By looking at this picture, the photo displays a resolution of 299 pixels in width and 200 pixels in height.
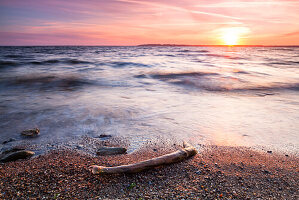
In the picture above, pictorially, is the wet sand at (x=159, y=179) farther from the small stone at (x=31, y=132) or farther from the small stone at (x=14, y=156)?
the small stone at (x=31, y=132)

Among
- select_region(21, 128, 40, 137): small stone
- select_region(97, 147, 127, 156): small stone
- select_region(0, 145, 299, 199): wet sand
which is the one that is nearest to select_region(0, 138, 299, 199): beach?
select_region(0, 145, 299, 199): wet sand

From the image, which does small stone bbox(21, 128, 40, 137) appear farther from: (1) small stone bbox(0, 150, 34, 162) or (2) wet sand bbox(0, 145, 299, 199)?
(2) wet sand bbox(0, 145, 299, 199)

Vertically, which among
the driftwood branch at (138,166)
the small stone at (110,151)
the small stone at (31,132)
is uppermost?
the driftwood branch at (138,166)

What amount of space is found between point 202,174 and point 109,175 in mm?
1201

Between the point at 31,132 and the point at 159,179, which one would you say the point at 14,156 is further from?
the point at 159,179

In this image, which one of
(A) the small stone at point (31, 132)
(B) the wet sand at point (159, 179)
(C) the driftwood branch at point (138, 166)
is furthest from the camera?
(A) the small stone at point (31, 132)

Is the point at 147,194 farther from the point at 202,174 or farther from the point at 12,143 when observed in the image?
the point at 12,143

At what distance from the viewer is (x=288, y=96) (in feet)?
24.0

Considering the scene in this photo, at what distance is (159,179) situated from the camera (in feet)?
7.45

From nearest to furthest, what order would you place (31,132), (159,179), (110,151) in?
(159,179), (110,151), (31,132)

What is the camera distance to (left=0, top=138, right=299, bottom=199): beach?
2021mm

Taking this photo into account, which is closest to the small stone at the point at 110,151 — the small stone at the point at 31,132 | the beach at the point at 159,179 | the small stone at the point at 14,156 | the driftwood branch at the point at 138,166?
the beach at the point at 159,179

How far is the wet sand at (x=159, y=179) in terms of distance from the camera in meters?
2.02

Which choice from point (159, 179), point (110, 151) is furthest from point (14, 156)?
point (159, 179)
